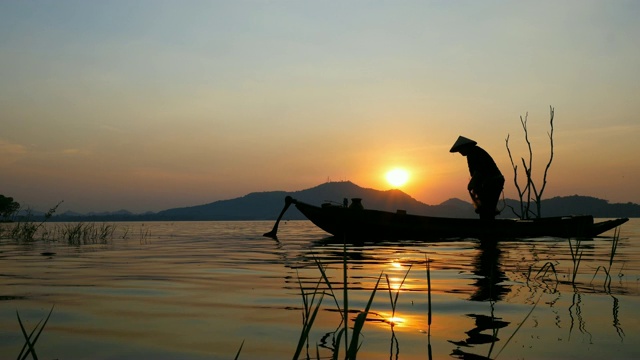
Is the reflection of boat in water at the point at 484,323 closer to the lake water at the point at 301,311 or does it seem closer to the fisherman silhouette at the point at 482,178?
the lake water at the point at 301,311

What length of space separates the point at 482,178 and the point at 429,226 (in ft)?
7.26

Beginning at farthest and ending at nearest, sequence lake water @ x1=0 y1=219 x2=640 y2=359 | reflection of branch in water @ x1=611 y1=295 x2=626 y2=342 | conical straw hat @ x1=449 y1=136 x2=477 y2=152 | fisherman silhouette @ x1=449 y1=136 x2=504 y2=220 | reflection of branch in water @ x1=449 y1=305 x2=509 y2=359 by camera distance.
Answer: conical straw hat @ x1=449 y1=136 x2=477 y2=152
fisherman silhouette @ x1=449 y1=136 x2=504 y2=220
reflection of branch in water @ x1=611 y1=295 x2=626 y2=342
lake water @ x1=0 y1=219 x2=640 y2=359
reflection of branch in water @ x1=449 y1=305 x2=509 y2=359

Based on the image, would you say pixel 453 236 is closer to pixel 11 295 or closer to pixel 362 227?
pixel 362 227

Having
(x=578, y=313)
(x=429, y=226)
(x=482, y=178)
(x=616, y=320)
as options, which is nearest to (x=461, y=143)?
(x=482, y=178)

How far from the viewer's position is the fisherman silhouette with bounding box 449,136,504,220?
17.6 m

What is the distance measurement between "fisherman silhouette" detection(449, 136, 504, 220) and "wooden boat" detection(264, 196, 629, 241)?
0.52 m

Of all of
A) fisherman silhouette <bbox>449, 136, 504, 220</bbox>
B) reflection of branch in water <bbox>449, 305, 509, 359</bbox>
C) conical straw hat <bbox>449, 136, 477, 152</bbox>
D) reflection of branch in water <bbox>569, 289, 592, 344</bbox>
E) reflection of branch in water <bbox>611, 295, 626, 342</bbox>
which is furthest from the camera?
conical straw hat <bbox>449, 136, 477, 152</bbox>

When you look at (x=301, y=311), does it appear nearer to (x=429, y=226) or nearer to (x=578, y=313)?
(x=578, y=313)

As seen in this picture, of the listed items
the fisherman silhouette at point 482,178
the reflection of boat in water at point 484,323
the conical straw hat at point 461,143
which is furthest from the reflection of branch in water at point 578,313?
the conical straw hat at point 461,143

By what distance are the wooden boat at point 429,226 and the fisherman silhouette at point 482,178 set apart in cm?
52

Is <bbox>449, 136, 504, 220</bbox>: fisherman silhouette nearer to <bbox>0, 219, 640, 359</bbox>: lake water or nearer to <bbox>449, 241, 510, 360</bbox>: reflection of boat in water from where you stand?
<bbox>0, 219, 640, 359</bbox>: lake water

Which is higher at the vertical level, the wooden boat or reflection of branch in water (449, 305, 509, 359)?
the wooden boat

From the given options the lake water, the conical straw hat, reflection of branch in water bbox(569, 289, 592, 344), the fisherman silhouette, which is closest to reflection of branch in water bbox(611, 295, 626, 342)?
the lake water

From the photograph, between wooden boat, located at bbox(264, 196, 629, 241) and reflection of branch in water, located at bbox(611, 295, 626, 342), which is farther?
wooden boat, located at bbox(264, 196, 629, 241)
